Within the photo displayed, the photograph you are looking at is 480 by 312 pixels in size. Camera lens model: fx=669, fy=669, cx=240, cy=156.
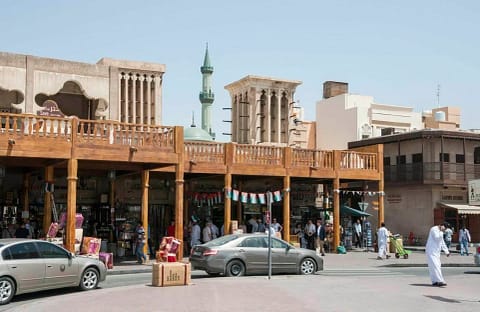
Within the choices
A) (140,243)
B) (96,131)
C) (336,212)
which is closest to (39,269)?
(96,131)

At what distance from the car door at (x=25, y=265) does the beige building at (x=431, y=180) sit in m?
30.1

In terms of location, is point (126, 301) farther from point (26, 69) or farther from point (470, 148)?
point (470, 148)

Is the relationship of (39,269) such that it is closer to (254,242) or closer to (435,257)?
(254,242)

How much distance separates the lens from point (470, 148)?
43.5 m

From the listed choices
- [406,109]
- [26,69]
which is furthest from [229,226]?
[406,109]

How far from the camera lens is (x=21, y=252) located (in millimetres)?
14469

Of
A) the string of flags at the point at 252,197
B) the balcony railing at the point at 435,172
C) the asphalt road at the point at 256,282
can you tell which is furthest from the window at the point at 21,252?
the balcony railing at the point at 435,172

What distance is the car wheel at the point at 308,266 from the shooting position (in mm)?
20189

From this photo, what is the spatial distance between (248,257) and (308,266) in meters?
2.09

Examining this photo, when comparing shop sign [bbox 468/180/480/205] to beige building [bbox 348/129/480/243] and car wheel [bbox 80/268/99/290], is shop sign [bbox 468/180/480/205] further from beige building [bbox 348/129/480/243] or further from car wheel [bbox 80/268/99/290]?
car wheel [bbox 80/268/99/290]

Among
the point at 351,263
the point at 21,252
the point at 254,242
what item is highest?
the point at 21,252

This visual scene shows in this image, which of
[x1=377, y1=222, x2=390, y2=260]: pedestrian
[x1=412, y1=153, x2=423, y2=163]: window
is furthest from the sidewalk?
[x1=412, y1=153, x2=423, y2=163]: window

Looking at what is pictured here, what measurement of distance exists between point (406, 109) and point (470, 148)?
2005 centimetres

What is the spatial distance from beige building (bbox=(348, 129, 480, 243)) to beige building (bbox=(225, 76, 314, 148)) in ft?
79.7
